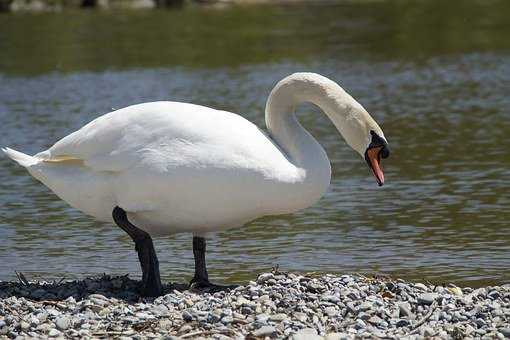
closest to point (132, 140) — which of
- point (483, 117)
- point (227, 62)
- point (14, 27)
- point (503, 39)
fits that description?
point (483, 117)

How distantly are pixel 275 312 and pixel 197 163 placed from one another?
1.35 metres

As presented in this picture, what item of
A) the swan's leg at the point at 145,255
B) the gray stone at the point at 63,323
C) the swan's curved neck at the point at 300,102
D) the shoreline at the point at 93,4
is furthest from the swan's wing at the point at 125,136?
the shoreline at the point at 93,4

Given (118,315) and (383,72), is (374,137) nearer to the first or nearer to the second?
(118,315)

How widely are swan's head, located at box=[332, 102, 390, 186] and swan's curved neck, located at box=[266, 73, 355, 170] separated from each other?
0.12ft

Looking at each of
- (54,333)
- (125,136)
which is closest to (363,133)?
(125,136)

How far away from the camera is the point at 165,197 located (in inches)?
390

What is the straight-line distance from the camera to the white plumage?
386 inches

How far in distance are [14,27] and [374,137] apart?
127 feet

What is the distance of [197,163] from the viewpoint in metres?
9.79

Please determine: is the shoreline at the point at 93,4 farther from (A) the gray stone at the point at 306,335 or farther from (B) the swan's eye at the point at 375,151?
(A) the gray stone at the point at 306,335

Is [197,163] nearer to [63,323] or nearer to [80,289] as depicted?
[80,289]

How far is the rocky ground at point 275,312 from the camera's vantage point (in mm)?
8672

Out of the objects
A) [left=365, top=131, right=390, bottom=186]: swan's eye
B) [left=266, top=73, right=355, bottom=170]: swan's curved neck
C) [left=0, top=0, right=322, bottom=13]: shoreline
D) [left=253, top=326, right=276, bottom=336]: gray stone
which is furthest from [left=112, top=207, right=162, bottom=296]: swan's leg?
[left=0, top=0, right=322, bottom=13]: shoreline

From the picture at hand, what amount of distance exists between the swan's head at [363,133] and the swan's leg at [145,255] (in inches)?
70.0
